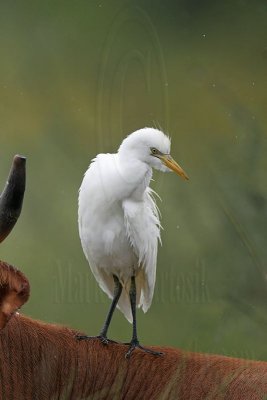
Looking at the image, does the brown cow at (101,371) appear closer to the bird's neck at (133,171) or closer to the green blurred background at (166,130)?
the green blurred background at (166,130)

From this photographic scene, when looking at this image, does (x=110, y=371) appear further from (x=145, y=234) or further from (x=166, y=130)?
(x=166, y=130)

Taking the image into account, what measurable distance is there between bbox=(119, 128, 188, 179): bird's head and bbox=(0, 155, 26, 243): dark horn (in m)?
1.32

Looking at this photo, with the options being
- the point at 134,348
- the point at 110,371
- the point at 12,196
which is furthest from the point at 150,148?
the point at 12,196

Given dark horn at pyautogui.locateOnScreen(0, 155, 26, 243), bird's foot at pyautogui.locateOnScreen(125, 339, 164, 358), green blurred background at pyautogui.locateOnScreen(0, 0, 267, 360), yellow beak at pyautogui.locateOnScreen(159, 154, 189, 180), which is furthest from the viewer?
yellow beak at pyautogui.locateOnScreen(159, 154, 189, 180)

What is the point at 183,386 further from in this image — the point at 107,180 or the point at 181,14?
the point at 181,14

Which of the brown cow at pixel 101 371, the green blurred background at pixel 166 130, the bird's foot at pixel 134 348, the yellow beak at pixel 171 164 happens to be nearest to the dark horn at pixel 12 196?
the green blurred background at pixel 166 130

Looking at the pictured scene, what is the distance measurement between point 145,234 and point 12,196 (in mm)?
1542

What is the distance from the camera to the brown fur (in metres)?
2.85

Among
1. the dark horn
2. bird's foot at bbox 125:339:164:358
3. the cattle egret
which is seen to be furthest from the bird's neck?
the dark horn

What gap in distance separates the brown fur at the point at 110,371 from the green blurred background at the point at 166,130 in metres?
0.14

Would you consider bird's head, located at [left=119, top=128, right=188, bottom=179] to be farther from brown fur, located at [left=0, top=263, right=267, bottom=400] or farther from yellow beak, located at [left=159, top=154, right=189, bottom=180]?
brown fur, located at [left=0, top=263, right=267, bottom=400]

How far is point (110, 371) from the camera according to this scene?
9.95 ft

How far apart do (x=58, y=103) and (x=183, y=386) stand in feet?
15.0

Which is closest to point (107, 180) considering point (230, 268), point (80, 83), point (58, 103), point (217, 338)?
point (230, 268)
